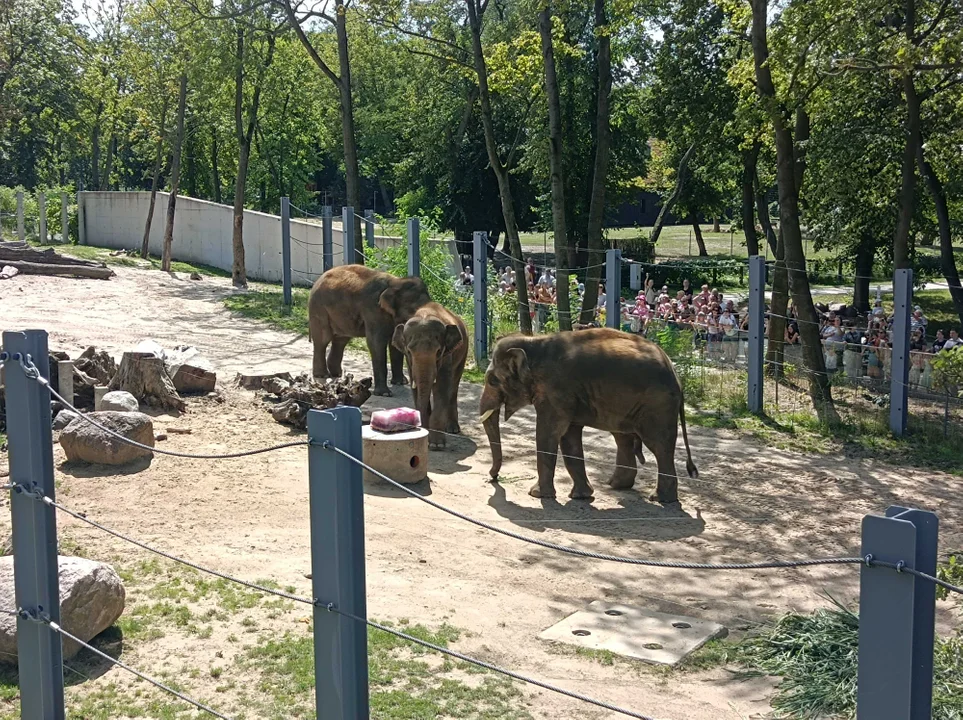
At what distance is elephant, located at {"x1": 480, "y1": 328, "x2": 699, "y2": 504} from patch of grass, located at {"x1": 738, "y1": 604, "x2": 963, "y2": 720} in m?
3.38

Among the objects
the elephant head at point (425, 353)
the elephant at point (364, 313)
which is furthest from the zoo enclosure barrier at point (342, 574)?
the elephant at point (364, 313)

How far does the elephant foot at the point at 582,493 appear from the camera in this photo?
35.6 feet

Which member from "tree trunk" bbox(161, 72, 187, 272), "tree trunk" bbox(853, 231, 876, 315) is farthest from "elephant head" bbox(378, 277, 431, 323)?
"tree trunk" bbox(853, 231, 876, 315)

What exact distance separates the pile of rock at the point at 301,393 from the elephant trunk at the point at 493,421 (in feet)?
4.95

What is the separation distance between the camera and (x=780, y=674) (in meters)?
6.66

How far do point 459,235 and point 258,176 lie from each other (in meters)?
14.1

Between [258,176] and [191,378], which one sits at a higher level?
[258,176]

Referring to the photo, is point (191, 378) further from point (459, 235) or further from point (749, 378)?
point (459, 235)

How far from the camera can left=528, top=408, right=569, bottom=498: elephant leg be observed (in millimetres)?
10758

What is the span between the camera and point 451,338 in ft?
42.0

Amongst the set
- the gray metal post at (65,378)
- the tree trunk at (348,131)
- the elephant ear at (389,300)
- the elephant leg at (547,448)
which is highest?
the tree trunk at (348,131)

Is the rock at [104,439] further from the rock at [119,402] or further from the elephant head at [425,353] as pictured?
the elephant head at [425,353]

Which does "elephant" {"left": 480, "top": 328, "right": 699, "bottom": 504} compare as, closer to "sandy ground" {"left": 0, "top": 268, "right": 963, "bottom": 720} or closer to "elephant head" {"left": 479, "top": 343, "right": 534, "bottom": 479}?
"elephant head" {"left": 479, "top": 343, "right": 534, "bottom": 479}

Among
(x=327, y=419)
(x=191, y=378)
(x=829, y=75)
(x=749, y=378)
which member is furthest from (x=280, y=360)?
(x=327, y=419)
